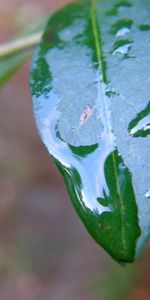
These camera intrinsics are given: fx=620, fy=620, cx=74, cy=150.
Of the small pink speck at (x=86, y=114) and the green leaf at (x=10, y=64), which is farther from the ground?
the green leaf at (x=10, y=64)

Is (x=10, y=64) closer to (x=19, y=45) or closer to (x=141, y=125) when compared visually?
(x=19, y=45)

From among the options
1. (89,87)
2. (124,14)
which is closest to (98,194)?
(89,87)

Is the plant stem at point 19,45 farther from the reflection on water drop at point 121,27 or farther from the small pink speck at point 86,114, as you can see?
the small pink speck at point 86,114

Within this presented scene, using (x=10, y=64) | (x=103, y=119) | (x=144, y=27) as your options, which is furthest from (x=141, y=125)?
(x=10, y=64)

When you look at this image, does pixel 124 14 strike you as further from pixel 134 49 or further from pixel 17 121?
pixel 17 121

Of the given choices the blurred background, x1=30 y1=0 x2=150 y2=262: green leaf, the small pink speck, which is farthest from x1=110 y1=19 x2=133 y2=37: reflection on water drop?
the blurred background

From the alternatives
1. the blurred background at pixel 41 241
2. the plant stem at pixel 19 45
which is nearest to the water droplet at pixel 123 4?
the plant stem at pixel 19 45

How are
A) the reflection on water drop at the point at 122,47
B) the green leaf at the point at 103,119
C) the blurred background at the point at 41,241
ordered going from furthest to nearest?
the blurred background at the point at 41,241 → the reflection on water drop at the point at 122,47 → the green leaf at the point at 103,119
